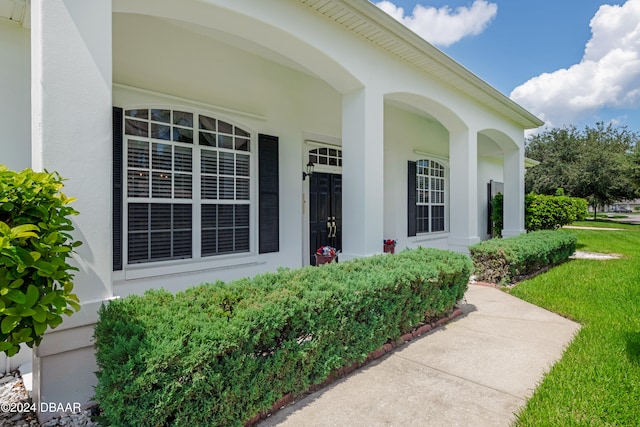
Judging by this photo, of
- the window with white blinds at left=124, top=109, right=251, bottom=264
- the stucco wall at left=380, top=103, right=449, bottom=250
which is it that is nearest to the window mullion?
the window with white blinds at left=124, top=109, right=251, bottom=264

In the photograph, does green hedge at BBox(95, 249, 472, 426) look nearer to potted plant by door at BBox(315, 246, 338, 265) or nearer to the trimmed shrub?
potted plant by door at BBox(315, 246, 338, 265)

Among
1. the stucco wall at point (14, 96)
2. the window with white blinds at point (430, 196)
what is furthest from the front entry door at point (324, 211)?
the stucco wall at point (14, 96)

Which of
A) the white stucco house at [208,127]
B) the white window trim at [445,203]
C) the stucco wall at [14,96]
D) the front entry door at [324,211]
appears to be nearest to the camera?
the white stucco house at [208,127]

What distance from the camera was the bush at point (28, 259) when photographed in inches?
62.8

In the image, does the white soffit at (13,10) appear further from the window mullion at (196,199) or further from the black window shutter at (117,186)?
the window mullion at (196,199)

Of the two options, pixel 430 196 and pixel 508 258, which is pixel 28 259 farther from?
pixel 430 196

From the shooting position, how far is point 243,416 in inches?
86.7

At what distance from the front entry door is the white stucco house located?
4cm

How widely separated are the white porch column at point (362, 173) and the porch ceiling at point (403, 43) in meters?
0.80

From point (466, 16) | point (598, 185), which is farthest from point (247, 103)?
point (598, 185)

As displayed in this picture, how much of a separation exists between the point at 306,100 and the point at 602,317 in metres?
5.87

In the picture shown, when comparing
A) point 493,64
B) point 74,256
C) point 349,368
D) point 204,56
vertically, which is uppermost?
point 493,64

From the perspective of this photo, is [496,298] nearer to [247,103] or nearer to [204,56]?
[247,103]

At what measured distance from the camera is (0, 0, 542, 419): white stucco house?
2512 millimetres
